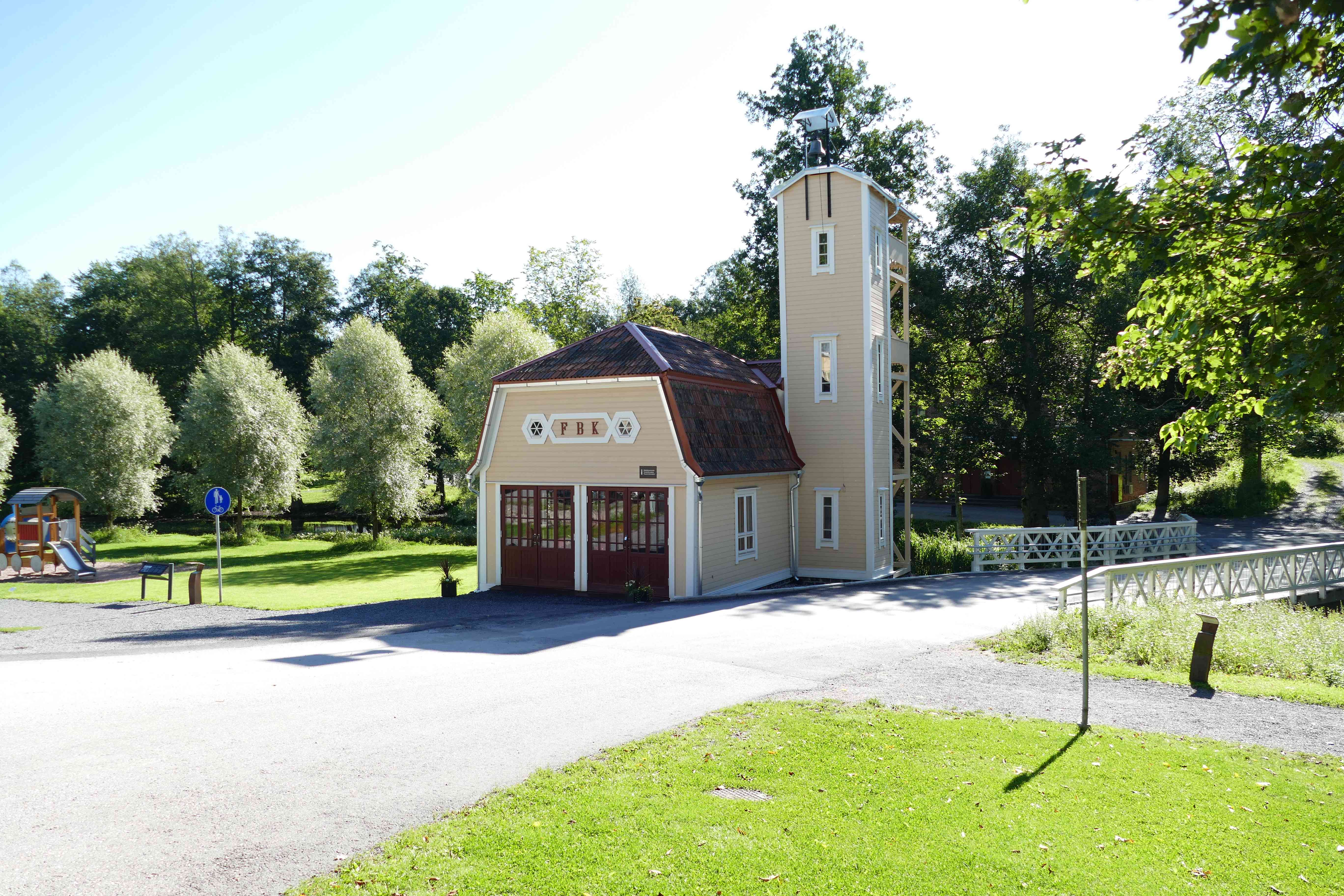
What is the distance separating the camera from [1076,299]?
32594mm

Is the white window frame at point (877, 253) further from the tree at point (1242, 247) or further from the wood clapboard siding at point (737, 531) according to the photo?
the tree at point (1242, 247)

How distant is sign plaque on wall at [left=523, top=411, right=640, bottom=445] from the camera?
18.9 metres

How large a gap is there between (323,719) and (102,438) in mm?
39351

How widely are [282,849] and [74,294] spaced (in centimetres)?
6655

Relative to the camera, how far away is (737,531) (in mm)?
20219

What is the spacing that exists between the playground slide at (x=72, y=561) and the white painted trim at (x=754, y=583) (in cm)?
1976

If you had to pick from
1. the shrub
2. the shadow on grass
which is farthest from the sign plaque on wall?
the shadow on grass

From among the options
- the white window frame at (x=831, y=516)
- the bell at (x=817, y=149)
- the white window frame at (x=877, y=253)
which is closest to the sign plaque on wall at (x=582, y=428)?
the white window frame at (x=831, y=516)

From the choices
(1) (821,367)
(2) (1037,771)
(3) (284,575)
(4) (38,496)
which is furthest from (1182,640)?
(4) (38,496)

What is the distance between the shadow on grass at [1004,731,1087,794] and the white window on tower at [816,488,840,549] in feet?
49.7

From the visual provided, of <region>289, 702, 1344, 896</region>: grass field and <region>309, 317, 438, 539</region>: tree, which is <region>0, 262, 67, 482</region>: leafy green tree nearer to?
<region>309, 317, 438, 539</region>: tree

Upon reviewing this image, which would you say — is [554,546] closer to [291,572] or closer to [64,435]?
[291,572]

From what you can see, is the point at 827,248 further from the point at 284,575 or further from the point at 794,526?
the point at 284,575

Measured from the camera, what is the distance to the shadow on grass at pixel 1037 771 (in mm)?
6562
